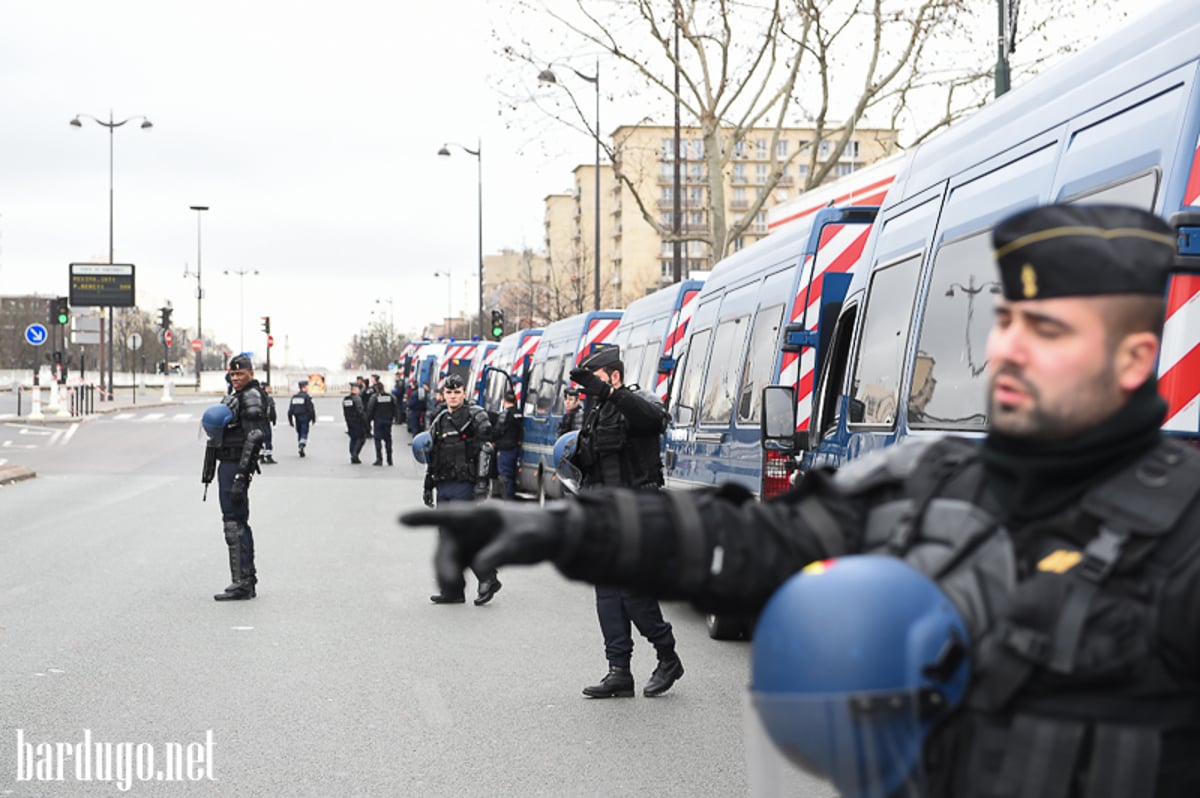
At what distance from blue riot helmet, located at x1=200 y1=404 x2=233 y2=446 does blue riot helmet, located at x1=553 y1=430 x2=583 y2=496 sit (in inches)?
125

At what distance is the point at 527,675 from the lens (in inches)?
319

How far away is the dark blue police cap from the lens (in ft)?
6.75

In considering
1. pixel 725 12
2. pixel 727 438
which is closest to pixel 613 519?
pixel 727 438

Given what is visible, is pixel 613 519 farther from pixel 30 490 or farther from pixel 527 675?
pixel 30 490

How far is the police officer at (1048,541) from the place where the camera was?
6.42ft

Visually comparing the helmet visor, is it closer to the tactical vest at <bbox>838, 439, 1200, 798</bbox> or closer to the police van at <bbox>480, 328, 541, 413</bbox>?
the tactical vest at <bbox>838, 439, 1200, 798</bbox>

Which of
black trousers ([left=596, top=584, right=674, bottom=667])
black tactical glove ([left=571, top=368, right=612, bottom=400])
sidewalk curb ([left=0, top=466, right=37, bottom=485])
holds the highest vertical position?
black tactical glove ([left=571, top=368, right=612, bottom=400])

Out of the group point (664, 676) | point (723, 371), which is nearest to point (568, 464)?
point (664, 676)

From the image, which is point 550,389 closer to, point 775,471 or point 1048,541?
point 775,471

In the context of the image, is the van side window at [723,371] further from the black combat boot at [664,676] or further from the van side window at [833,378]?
the black combat boot at [664,676]

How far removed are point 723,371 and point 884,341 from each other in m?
3.85

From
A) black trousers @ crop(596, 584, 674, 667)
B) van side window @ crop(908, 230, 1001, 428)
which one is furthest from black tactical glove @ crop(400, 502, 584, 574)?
black trousers @ crop(596, 584, 674, 667)

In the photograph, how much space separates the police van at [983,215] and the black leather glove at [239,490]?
470cm

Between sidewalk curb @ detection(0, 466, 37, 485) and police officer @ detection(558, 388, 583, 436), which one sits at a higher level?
police officer @ detection(558, 388, 583, 436)
